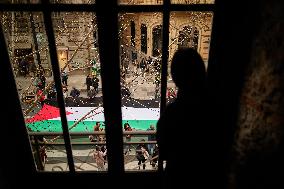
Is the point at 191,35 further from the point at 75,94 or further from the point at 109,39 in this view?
Answer: the point at 109,39

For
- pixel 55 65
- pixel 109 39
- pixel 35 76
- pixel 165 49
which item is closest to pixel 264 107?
pixel 165 49

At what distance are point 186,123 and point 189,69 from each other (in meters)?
0.34

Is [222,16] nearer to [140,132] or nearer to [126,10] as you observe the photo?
[126,10]

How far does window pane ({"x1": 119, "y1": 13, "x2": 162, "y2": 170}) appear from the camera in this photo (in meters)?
11.3

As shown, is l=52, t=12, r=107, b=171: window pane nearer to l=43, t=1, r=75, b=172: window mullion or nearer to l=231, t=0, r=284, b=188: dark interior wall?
l=43, t=1, r=75, b=172: window mullion

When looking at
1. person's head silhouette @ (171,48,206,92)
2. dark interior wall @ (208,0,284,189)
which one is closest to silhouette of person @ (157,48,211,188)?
person's head silhouette @ (171,48,206,92)

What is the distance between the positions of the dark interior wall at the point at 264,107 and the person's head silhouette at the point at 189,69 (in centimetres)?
47

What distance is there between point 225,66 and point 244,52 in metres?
0.24

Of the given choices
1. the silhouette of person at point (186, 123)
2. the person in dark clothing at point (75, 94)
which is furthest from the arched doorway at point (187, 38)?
the silhouette of person at point (186, 123)

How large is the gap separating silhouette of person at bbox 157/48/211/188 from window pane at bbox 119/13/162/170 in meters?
7.17

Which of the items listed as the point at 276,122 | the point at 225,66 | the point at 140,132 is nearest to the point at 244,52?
the point at 225,66

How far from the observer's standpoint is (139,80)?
1778 cm

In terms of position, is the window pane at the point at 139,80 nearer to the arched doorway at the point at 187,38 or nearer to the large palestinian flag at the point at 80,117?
the large palestinian flag at the point at 80,117

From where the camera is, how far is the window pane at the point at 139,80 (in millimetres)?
11266
